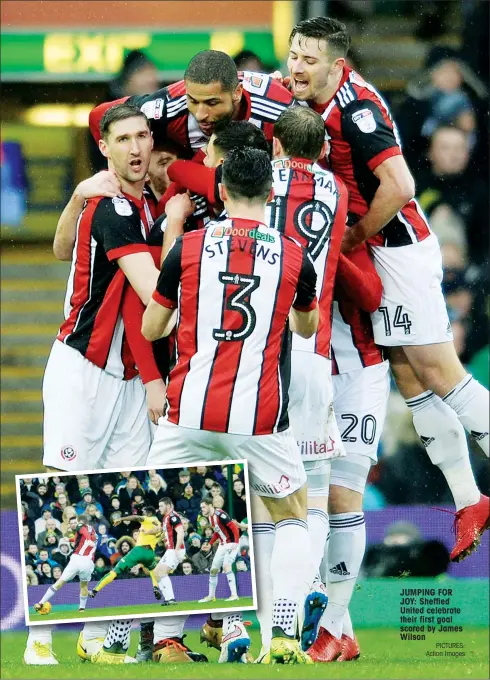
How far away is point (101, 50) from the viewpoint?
7.91 meters

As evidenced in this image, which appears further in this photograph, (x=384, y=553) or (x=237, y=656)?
(x=384, y=553)

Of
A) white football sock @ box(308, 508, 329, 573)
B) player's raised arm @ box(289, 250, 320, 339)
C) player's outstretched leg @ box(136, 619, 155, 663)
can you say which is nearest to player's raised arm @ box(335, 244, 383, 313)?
player's raised arm @ box(289, 250, 320, 339)

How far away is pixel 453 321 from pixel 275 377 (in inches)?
122

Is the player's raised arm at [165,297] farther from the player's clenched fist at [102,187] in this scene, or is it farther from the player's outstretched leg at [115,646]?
the player's outstretched leg at [115,646]

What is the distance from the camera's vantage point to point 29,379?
8.49 metres

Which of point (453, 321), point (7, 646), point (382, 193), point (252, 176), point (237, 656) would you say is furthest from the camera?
point (453, 321)

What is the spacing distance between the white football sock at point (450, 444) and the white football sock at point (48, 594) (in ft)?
7.28

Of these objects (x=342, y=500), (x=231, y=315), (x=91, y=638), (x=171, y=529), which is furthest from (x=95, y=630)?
(x=231, y=315)

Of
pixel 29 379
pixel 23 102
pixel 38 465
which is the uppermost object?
pixel 23 102

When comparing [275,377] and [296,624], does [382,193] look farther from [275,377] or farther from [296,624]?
[296,624]

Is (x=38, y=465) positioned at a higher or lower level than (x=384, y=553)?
higher

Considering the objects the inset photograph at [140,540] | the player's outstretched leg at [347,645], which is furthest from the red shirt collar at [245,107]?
the player's outstretched leg at [347,645]

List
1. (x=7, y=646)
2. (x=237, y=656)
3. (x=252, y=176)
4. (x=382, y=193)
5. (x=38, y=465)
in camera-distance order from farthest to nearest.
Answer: (x=38, y=465)
(x=7, y=646)
(x=382, y=193)
(x=237, y=656)
(x=252, y=176)

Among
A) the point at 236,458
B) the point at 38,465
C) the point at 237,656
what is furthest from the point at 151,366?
the point at 38,465
